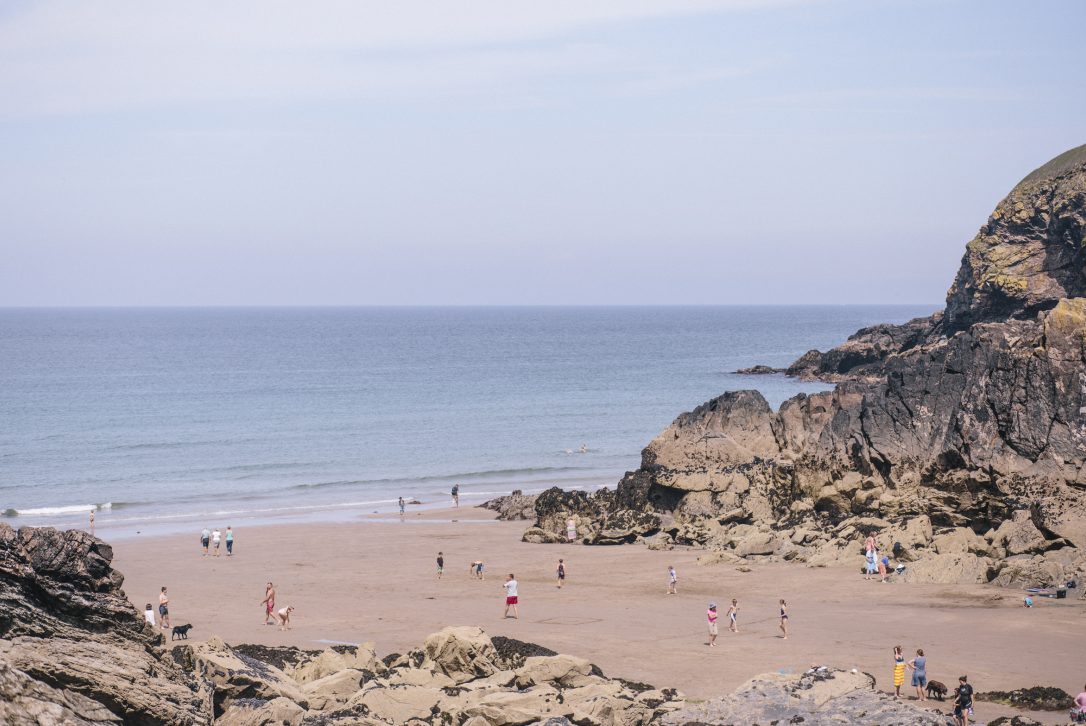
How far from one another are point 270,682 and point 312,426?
5750 cm

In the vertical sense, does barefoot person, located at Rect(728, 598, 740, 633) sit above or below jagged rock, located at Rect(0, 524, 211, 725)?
below

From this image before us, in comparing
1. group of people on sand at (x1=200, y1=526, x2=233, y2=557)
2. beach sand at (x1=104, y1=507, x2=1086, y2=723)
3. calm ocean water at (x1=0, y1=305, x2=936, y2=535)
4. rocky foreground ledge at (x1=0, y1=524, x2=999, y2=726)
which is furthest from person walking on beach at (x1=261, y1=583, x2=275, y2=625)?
calm ocean water at (x1=0, y1=305, x2=936, y2=535)

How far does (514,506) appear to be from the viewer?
43875 millimetres

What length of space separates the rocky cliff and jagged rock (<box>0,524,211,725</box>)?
21.8 meters

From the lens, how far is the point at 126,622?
43.2 ft

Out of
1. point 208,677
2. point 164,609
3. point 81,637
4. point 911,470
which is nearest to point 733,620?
point 911,470

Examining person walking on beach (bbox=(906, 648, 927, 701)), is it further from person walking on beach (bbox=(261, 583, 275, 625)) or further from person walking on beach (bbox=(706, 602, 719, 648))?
person walking on beach (bbox=(261, 583, 275, 625))

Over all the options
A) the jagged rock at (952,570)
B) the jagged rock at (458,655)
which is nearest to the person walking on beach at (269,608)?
the jagged rock at (458,655)

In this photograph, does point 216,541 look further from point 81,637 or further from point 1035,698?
point 1035,698

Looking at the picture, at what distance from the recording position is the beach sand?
70.7 ft

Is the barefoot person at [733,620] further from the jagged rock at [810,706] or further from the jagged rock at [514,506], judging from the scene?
the jagged rock at [514,506]

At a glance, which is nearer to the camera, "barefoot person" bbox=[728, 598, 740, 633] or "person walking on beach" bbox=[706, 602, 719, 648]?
"person walking on beach" bbox=[706, 602, 719, 648]

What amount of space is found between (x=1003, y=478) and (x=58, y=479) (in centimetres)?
4186

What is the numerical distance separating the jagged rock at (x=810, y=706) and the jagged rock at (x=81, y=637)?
7.09 m
